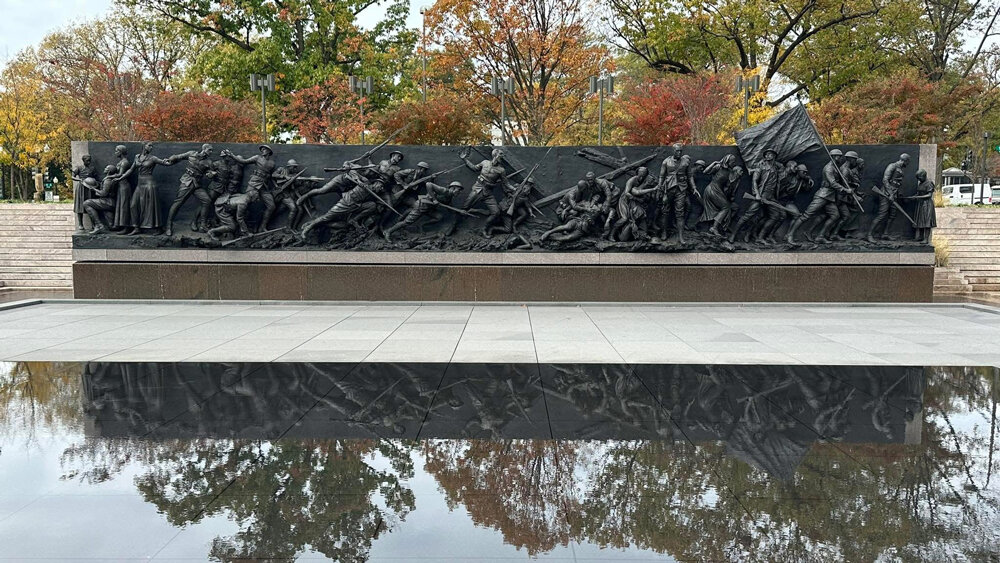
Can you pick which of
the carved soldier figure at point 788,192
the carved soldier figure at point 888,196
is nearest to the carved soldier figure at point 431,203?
the carved soldier figure at point 788,192

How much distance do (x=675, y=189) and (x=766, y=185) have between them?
1.96 m

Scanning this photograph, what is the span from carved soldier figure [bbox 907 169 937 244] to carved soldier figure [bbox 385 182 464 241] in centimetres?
996

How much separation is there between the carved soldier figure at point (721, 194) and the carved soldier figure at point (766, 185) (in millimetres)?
355

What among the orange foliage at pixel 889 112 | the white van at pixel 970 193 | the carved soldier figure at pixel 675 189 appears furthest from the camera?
the white van at pixel 970 193

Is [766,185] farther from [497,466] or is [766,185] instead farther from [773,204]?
[497,466]

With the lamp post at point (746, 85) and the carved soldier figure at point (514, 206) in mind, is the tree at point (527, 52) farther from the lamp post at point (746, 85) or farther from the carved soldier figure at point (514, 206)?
the carved soldier figure at point (514, 206)

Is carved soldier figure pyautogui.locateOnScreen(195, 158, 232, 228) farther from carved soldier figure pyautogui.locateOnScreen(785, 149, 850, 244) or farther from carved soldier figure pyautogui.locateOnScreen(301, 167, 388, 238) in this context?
carved soldier figure pyautogui.locateOnScreen(785, 149, 850, 244)

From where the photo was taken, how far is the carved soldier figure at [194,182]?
14.5 meters

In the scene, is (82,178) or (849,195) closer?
(849,195)

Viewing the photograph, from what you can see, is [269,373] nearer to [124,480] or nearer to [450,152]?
[124,480]

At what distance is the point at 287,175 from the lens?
14.6 meters

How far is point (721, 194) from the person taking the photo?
14.6m

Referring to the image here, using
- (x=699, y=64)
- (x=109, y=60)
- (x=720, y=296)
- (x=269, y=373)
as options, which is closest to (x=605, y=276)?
(x=720, y=296)

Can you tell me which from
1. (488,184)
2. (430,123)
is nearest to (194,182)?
(488,184)
